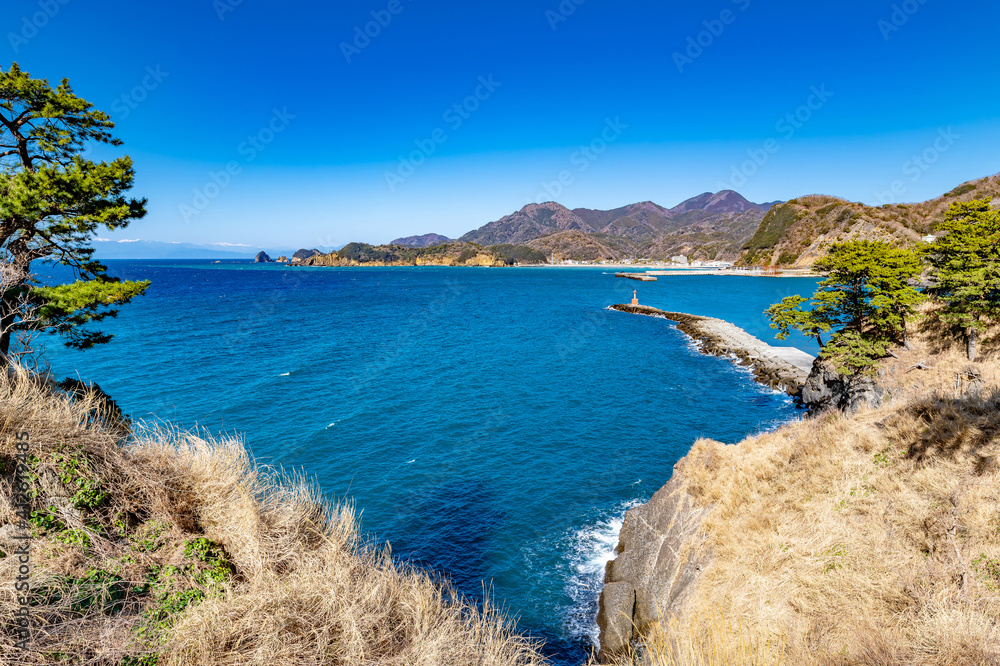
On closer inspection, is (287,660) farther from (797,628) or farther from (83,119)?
(83,119)

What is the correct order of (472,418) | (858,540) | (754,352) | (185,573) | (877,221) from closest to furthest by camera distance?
(185,573), (858,540), (472,418), (754,352), (877,221)

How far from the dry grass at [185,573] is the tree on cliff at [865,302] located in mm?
26933

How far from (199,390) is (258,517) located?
2899 centimetres

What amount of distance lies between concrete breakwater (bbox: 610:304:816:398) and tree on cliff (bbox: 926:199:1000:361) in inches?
533

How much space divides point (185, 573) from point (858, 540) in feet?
48.0

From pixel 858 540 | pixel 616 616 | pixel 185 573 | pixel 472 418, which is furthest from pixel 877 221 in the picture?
pixel 185 573

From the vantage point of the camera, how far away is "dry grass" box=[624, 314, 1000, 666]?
6703 millimetres

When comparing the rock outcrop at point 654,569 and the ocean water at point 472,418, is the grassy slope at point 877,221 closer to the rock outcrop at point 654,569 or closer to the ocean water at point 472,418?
the ocean water at point 472,418

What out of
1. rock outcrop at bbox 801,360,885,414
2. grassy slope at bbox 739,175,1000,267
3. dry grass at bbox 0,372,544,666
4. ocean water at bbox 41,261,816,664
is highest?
grassy slope at bbox 739,175,1000,267

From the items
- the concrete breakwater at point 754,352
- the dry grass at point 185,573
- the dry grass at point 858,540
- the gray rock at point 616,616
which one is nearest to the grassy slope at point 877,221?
the concrete breakwater at point 754,352

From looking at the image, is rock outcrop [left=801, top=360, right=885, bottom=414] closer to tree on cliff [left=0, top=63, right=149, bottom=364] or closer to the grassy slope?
tree on cliff [left=0, top=63, right=149, bottom=364]

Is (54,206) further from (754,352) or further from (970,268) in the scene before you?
(754,352)

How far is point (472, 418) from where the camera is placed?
98.0 ft

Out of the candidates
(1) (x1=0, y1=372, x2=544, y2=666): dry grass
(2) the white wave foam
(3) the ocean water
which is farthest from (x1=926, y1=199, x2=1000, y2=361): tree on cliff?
(1) (x1=0, y1=372, x2=544, y2=666): dry grass
